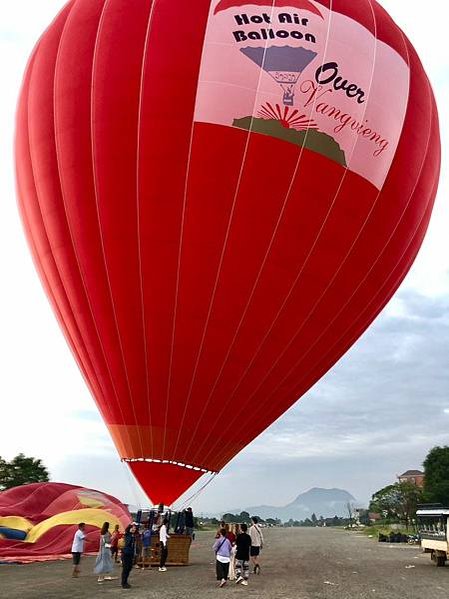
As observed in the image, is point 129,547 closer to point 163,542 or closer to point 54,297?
point 163,542

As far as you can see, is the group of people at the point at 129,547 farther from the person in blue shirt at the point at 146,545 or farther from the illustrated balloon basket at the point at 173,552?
the illustrated balloon basket at the point at 173,552

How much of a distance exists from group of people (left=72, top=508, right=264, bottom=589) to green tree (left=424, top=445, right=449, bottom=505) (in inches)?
2793

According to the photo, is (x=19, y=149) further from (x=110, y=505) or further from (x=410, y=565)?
(x=410, y=565)

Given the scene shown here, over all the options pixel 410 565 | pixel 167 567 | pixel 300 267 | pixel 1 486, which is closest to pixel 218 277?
pixel 300 267

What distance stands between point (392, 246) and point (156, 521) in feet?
35.8

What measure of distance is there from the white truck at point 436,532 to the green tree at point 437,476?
62.0 meters

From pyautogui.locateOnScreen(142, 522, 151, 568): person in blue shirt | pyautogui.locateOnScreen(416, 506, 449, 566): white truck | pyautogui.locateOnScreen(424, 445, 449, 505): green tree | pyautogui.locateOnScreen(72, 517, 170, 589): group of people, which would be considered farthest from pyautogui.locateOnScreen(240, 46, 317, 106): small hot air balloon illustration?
pyautogui.locateOnScreen(424, 445, 449, 505): green tree

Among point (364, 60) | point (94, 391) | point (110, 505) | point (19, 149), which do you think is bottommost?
point (110, 505)

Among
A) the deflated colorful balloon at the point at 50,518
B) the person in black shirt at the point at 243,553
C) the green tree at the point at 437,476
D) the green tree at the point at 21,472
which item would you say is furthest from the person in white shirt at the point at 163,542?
the green tree at the point at 437,476

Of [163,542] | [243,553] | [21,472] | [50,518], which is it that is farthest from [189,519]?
[21,472]

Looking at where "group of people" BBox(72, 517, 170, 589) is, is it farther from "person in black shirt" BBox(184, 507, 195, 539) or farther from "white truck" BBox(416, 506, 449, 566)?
"white truck" BBox(416, 506, 449, 566)

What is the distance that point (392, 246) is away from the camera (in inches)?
790

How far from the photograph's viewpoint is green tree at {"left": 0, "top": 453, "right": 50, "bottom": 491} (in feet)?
205

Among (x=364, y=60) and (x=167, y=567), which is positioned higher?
(x=364, y=60)
